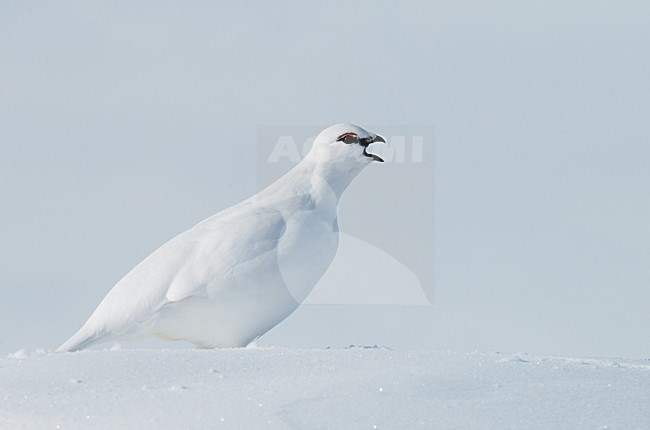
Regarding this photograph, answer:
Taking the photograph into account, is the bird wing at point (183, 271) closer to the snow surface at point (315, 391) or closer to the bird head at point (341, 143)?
the bird head at point (341, 143)

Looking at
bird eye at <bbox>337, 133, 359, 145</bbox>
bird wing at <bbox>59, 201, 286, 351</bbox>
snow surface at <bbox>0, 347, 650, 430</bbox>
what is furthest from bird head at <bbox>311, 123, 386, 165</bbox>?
snow surface at <bbox>0, 347, 650, 430</bbox>

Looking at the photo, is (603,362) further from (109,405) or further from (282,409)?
(109,405)

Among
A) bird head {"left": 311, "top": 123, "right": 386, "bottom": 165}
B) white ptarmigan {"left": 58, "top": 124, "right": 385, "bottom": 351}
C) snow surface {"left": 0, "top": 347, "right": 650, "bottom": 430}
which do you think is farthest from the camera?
bird head {"left": 311, "top": 123, "right": 386, "bottom": 165}

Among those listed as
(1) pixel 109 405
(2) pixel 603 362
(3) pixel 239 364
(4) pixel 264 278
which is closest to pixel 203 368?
(3) pixel 239 364

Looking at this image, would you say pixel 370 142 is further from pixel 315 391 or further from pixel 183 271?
pixel 315 391

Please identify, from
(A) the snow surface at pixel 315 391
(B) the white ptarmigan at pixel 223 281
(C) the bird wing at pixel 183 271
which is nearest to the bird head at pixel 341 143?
(B) the white ptarmigan at pixel 223 281

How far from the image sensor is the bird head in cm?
979

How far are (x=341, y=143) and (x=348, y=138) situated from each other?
8 cm

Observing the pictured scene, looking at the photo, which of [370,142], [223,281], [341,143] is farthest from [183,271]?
[370,142]

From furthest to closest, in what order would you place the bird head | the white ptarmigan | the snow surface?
the bird head < the white ptarmigan < the snow surface

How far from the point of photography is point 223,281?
28.7 ft

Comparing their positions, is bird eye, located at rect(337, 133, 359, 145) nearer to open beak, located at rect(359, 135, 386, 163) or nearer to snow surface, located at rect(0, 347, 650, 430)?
open beak, located at rect(359, 135, 386, 163)

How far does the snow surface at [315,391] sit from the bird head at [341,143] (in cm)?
235

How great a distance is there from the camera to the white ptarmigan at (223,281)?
28.8 feet
